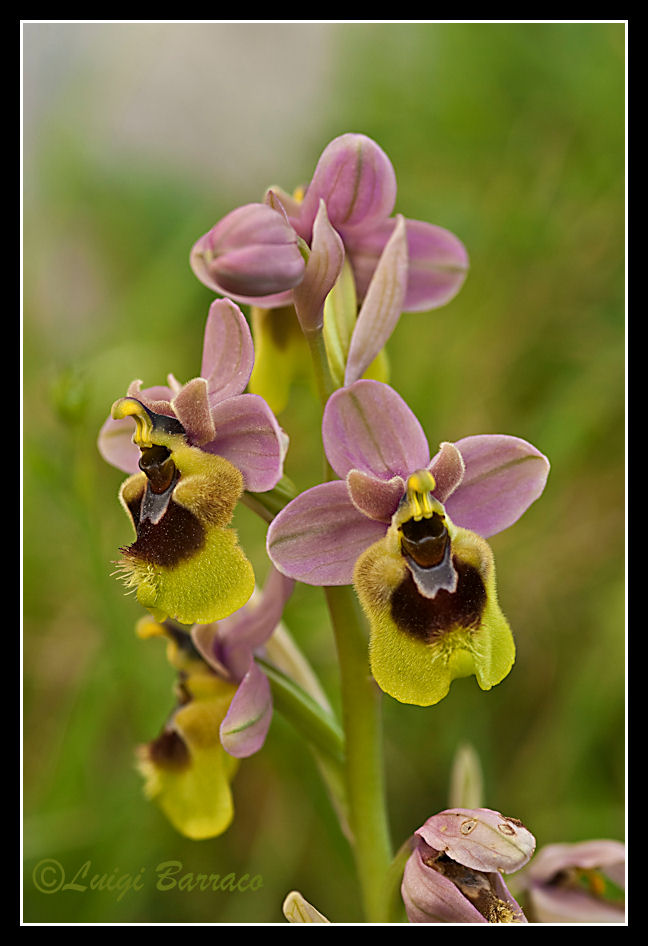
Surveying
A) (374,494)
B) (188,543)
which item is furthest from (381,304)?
(188,543)

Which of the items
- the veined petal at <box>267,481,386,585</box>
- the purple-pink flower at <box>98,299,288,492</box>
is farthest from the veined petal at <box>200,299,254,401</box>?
the veined petal at <box>267,481,386,585</box>

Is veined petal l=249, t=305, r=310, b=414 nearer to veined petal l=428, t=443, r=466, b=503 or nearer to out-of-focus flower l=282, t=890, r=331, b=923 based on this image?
veined petal l=428, t=443, r=466, b=503

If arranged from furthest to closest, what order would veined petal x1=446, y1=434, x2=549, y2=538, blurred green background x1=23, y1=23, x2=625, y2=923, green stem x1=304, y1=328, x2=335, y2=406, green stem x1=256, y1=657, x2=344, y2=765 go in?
blurred green background x1=23, y1=23, x2=625, y2=923, green stem x1=256, y1=657, x2=344, y2=765, green stem x1=304, y1=328, x2=335, y2=406, veined petal x1=446, y1=434, x2=549, y2=538

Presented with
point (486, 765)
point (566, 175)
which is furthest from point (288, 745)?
point (566, 175)

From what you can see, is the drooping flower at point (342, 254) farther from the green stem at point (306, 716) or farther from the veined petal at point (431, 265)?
the green stem at point (306, 716)

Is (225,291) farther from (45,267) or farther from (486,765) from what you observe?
(45,267)

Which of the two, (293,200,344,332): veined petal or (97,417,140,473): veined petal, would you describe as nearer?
(293,200,344,332): veined petal
